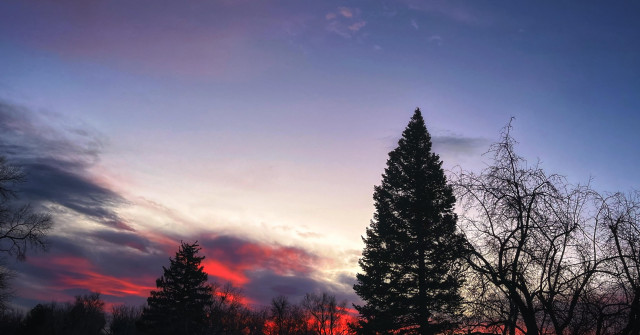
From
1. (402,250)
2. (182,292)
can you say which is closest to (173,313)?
(182,292)

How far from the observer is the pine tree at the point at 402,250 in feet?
76.5

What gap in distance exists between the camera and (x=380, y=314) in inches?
1040

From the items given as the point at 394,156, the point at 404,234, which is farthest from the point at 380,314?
the point at 394,156

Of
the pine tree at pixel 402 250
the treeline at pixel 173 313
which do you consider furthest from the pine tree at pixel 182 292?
the pine tree at pixel 402 250

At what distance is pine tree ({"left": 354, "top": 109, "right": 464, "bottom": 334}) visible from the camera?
76.5 ft

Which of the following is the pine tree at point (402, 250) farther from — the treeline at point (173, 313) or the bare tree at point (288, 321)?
the bare tree at point (288, 321)

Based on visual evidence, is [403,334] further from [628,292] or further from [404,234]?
[628,292]

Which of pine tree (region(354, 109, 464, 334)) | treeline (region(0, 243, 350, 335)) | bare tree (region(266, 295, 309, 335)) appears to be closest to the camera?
pine tree (region(354, 109, 464, 334))

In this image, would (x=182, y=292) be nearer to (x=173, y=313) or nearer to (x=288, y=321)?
(x=173, y=313)

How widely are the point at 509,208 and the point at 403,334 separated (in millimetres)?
16340

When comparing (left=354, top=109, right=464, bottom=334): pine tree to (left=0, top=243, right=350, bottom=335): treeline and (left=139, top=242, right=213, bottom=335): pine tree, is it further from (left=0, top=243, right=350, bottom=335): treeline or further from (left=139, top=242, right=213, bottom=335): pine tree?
(left=139, top=242, right=213, bottom=335): pine tree

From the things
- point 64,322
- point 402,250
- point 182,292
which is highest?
point 402,250

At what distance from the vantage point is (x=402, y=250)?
69.6 feet

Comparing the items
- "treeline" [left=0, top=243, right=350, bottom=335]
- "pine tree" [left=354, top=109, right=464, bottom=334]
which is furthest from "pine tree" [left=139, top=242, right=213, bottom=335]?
"pine tree" [left=354, top=109, right=464, bottom=334]
